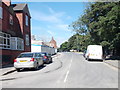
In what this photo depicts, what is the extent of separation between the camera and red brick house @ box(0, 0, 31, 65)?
20484 millimetres

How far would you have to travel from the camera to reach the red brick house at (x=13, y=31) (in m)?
20.5

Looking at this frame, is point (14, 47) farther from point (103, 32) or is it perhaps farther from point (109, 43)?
point (109, 43)

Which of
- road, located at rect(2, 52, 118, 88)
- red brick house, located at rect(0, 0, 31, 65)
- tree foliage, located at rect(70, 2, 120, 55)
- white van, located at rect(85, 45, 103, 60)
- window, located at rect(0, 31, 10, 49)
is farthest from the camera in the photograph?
white van, located at rect(85, 45, 103, 60)

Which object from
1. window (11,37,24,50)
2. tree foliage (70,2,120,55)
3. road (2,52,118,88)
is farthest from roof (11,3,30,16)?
road (2,52,118,88)

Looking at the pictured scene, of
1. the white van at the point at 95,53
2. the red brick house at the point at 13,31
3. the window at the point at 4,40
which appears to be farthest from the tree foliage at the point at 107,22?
the window at the point at 4,40

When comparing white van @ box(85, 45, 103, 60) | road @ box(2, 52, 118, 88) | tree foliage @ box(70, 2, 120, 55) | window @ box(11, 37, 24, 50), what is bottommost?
road @ box(2, 52, 118, 88)

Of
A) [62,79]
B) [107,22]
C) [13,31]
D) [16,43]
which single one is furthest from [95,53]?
[62,79]

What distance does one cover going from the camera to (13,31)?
24.4m

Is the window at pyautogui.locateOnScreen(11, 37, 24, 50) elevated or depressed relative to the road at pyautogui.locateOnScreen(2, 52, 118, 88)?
elevated

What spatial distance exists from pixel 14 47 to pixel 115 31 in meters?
14.6

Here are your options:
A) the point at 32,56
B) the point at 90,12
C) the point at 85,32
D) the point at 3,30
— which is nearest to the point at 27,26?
the point at 3,30

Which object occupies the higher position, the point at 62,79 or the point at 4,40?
the point at 4,40

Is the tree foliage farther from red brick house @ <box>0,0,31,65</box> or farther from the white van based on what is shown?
red brick house @ <box>0,0,31,65</box>

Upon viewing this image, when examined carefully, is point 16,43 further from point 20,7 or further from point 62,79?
point 62,79
